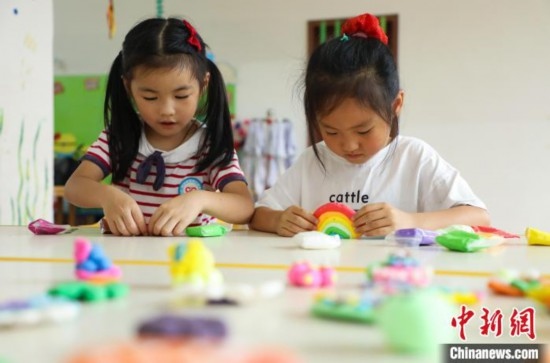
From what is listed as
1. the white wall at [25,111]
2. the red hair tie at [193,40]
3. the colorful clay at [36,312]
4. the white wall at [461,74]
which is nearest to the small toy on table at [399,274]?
the colorful clay at [36,312]

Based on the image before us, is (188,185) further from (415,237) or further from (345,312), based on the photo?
(345,312)

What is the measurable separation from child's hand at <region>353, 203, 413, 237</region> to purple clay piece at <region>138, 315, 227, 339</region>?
2.10 feet

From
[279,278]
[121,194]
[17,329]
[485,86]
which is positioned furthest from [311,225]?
[485,86]

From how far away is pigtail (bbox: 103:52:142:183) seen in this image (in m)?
1.32

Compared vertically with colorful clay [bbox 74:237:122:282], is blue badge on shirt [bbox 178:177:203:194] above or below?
above

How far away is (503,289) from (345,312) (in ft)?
0.60

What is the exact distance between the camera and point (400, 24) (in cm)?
397

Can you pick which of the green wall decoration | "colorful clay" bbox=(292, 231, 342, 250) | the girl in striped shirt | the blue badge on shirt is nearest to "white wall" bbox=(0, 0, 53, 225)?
the girl in striped shirt

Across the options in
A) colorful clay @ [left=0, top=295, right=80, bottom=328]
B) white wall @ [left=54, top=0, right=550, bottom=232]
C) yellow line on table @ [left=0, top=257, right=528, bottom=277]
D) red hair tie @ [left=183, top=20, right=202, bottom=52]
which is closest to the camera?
colorful clay @ [left=0, top=295, right=80, bottom=328]

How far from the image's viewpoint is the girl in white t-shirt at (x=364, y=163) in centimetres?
109

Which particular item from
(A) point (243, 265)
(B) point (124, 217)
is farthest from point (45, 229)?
(A) point (243, 265)

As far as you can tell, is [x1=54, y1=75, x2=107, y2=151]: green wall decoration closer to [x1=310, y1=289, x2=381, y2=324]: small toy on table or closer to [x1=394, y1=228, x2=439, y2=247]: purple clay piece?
[x1=394, y1=228, x2=439, y2=247]: purple clay piece

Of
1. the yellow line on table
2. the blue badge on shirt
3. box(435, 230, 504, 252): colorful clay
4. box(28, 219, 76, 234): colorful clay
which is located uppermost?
the blue badge on shirt

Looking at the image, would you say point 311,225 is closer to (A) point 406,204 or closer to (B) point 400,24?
(A) point 406,204
